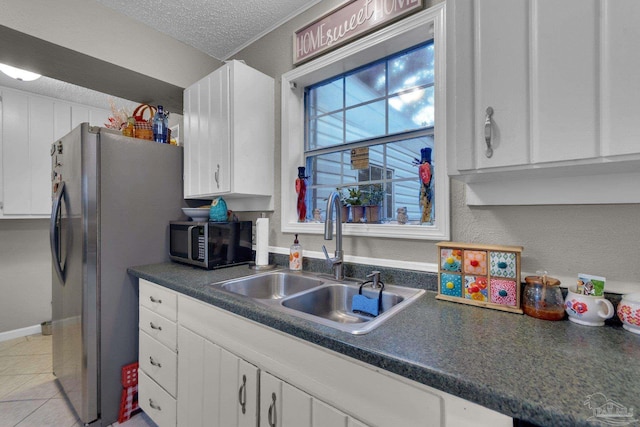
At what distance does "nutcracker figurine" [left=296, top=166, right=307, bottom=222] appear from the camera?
6.15 feet

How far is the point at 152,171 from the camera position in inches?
76.8

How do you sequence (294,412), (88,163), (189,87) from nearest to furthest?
(294,412) → (88,163) → (189,87)

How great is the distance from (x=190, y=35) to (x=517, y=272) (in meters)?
2.44

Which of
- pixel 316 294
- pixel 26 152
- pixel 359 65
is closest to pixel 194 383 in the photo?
pixel 316 294

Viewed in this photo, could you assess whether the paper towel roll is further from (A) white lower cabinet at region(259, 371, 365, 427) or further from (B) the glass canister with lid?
(B) the glass canister with lid

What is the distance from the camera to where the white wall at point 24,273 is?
9.36 ft

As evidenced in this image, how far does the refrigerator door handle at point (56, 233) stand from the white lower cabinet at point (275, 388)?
41.9 inches

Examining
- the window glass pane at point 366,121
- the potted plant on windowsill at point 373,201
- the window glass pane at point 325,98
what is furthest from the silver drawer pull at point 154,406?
the window glass pane at point 325,98

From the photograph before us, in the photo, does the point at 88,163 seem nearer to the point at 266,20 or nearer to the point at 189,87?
the point at 189,87

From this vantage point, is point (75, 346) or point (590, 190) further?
point (75, 346)

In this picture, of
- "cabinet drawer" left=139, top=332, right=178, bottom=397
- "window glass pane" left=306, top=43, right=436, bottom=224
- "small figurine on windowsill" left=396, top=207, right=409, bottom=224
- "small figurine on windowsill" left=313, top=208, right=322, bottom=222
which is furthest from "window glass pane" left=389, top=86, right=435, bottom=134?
"cabinet drawer" left=139, top=332, right=178, bottom=397

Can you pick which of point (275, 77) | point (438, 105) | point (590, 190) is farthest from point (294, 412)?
point (275, 77)

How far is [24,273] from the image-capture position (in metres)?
2.97

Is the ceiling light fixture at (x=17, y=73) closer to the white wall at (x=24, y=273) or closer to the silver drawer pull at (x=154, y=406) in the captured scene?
the white wall at (x=24, y=273)
